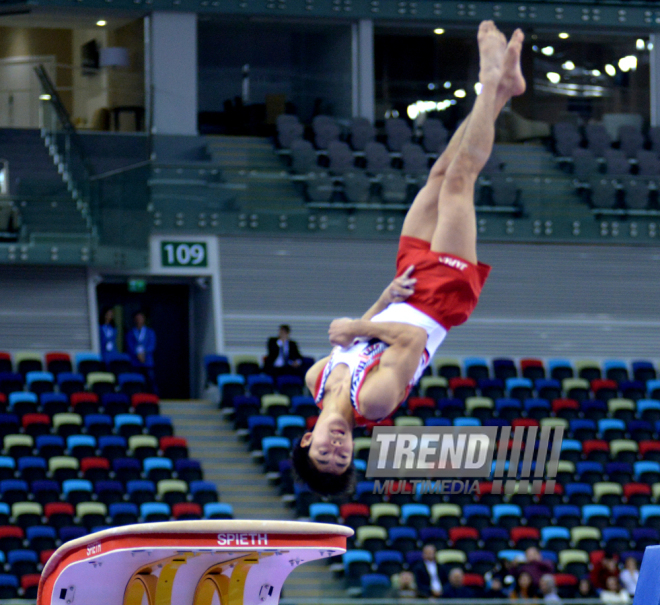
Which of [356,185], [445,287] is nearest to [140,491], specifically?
[356,185]

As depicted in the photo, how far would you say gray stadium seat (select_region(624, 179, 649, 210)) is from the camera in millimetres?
17125

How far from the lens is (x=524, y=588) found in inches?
430

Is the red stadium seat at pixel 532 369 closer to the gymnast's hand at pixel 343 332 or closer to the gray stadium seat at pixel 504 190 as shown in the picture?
the gray stadium seat at pixel 504 190

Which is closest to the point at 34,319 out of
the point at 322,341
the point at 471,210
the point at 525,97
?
the point at 322,341

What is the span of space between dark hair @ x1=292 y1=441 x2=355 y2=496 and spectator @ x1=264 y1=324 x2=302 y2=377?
9.22 m

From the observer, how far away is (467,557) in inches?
469

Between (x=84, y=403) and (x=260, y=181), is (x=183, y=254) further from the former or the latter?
(x=84, y=403)

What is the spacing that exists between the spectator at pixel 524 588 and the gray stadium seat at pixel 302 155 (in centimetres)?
721

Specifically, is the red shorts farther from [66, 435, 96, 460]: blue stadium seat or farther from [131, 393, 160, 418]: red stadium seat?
[131, 393, 160, 418]: red stadium seat

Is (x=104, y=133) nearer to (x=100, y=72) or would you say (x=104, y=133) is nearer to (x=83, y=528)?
(x=100, y=72)

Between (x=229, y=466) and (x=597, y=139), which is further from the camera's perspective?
(x=597, y=139)

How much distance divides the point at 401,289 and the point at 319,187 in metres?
10.9

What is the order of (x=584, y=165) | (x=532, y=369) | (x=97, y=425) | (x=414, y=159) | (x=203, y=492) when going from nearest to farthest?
(x=203, y=492) < (x=97, y=425) < (x=532, y=369) < (x=414, y=159) < (x=584, y=165)

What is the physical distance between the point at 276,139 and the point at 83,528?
26.2ft
